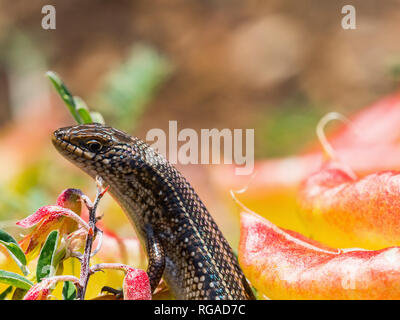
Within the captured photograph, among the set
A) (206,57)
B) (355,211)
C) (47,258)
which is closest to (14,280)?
(47,258)

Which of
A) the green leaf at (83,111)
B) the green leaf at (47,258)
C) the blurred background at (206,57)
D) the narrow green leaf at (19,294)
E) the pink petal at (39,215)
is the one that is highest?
the blurred background at (206,57)

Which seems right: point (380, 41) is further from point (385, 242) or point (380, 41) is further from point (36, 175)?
point (385, 242)

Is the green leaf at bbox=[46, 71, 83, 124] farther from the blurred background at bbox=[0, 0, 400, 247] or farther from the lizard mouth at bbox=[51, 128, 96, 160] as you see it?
the blurred background at bbox=[0, 0, 400, 247]

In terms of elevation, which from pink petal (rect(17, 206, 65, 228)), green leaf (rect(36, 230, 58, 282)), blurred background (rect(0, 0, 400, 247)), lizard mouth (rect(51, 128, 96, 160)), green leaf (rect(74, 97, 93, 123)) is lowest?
green leaf (rect(36, 230, 58, 282))

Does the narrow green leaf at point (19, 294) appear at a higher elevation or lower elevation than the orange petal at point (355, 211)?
lower

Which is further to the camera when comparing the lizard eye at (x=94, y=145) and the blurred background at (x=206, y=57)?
the blurred background at (x=206, y=57)

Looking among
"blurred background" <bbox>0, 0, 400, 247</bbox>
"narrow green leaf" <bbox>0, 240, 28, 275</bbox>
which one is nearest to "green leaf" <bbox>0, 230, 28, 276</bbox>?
"narrow green leaf" <bbox>0, 240, 28, 275</bbox>

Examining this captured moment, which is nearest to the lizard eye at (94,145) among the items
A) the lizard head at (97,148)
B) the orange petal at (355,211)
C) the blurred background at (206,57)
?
the lizard head at (97,148)

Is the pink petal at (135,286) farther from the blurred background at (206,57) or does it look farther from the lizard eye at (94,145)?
the blurred background at (206,57)
